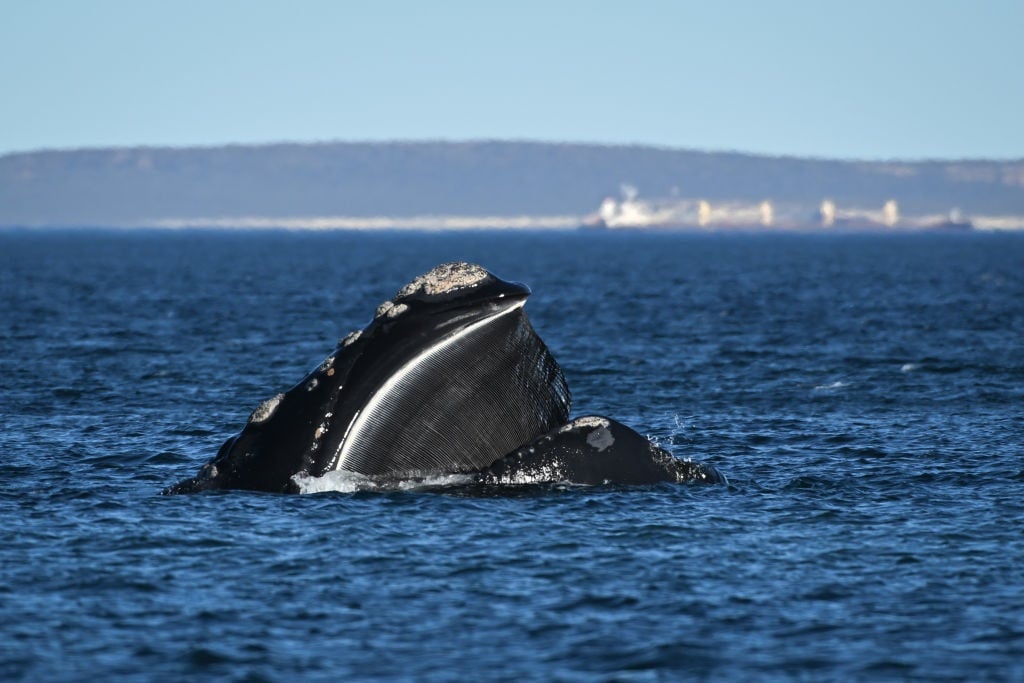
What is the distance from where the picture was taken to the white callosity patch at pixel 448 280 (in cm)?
1661

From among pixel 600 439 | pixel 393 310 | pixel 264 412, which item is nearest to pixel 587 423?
pixel 600 439

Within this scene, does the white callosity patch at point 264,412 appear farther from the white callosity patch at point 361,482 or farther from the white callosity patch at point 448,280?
the white callosity patch at point 448,280

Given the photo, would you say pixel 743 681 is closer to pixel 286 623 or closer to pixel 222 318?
pixel 286 623

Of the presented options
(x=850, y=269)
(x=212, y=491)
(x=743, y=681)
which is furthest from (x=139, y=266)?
(x=743, y=681)

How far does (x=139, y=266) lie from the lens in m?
117

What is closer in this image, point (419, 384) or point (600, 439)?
point (419, 384)

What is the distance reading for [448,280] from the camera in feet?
54.7

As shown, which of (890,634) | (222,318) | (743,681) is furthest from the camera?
(222,318)

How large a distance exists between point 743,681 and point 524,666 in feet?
5.76

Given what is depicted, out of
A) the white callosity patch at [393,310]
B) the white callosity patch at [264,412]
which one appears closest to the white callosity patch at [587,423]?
the white callosity patch at [393,310]

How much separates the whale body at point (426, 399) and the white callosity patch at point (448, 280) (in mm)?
15

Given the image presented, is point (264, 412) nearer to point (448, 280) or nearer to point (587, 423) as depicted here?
point (448, 280)

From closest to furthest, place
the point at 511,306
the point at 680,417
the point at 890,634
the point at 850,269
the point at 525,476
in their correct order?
the point at 890,634 < the point at 511,306 < the point at 525,476 < the point at 680,417 < the point at 850,269

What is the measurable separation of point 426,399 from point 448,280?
4.36 ft
